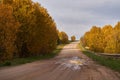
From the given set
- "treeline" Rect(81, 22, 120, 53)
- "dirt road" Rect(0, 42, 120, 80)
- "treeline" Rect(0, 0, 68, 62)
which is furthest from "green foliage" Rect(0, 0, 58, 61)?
"treeline" Rect(81, 22, 120, 53)

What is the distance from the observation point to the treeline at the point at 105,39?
103m

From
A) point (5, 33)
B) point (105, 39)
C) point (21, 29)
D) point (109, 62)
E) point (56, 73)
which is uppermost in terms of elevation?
point (21, 29)

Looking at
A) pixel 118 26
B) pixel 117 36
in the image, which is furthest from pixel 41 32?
pixel 118 26

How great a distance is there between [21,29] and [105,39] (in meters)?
73.9

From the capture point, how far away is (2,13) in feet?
128

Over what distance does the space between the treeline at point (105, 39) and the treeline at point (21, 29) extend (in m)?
49.0

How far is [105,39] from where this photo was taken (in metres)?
118

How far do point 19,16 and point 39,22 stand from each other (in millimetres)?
6492

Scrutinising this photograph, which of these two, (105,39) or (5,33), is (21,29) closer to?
(5,33)

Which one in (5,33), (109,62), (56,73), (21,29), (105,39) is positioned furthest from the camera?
(105,39)

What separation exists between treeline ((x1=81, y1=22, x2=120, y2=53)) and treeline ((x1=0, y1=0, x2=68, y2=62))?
49.0m

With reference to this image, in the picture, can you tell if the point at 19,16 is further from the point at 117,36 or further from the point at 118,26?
the point at 118,26

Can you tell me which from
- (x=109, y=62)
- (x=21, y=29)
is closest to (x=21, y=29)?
(x=21, y=29)

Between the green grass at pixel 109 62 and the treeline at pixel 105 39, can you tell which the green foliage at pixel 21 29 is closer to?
the green grass at pixel 109 62
